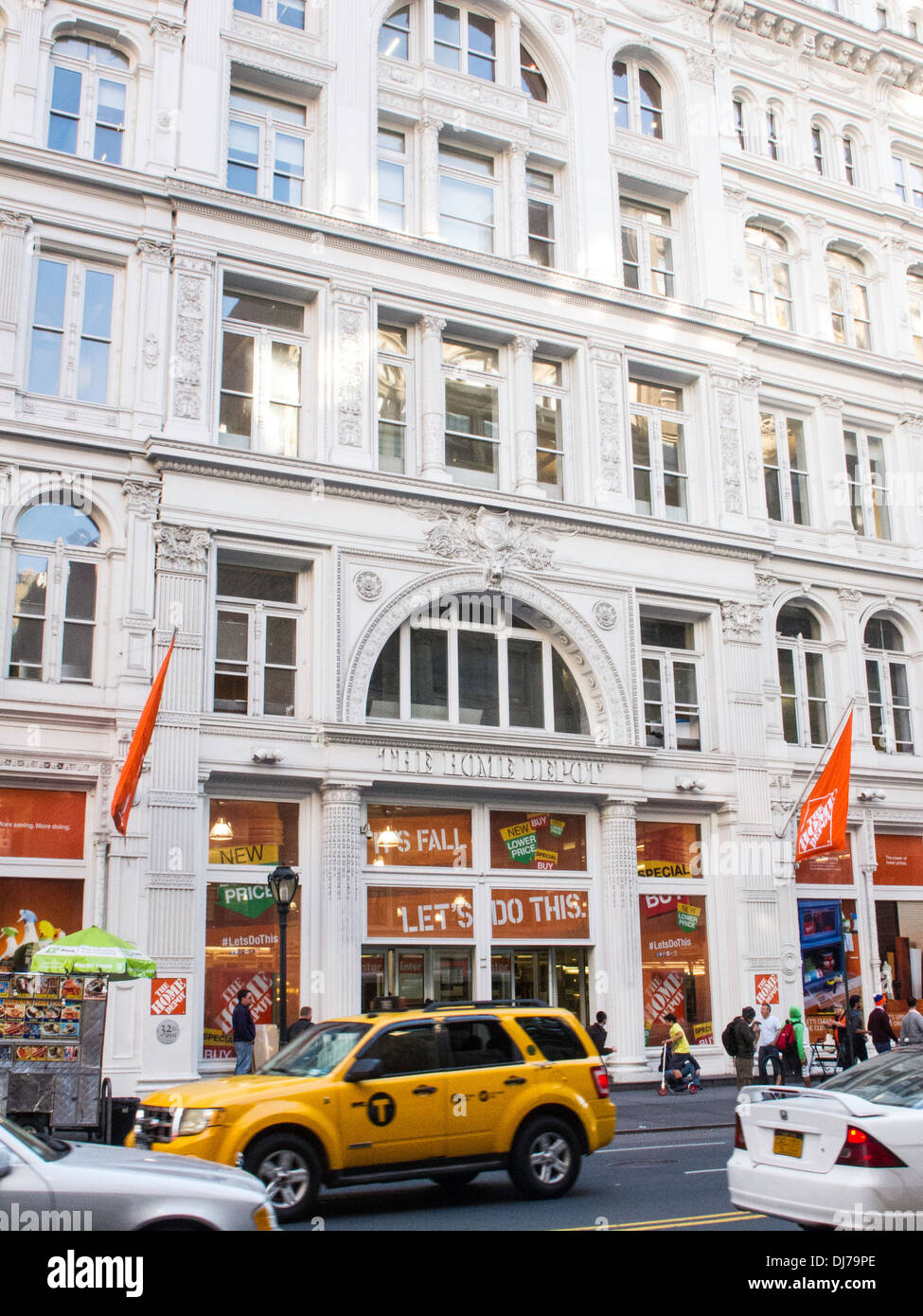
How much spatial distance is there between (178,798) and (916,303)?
2537 centimetres

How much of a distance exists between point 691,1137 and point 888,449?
21287 millimetres

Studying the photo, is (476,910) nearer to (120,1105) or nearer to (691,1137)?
(691,1137)

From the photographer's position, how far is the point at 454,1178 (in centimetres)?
1345

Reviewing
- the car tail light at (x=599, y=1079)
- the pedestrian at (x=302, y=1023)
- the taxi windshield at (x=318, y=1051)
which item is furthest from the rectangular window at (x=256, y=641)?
the car tail light at (x=599, y=1079)

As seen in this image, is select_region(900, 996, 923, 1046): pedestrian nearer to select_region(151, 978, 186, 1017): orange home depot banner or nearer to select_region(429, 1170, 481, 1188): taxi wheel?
select_region(429, 1170, 481, 1188): taxi wheel

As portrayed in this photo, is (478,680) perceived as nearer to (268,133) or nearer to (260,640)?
(260,640)

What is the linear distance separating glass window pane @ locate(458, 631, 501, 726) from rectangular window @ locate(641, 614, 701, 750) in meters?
3.65

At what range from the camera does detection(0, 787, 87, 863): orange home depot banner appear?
21203 mm

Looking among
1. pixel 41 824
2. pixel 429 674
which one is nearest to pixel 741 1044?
pixel 429 674

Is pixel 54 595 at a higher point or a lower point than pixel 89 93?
lower

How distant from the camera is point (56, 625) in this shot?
22.3 meters

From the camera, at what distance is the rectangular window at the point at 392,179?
90.4 ft
